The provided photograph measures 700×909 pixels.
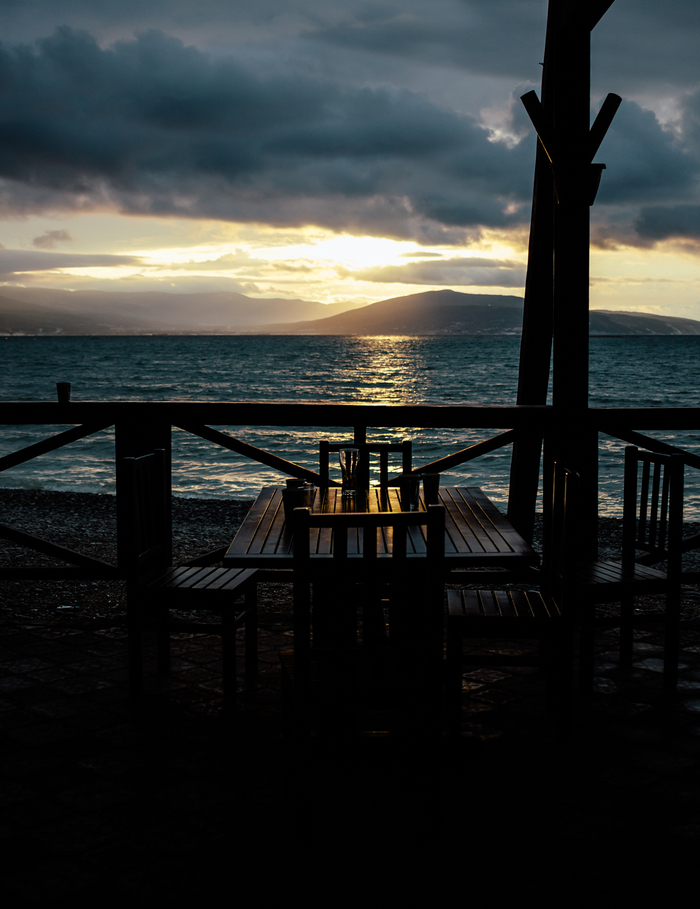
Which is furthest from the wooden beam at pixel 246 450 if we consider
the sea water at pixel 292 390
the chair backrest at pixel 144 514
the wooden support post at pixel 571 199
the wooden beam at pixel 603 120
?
the sea water at pixel 292 390

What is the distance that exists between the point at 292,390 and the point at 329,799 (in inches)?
1197

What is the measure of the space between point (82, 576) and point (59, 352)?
2244 inches

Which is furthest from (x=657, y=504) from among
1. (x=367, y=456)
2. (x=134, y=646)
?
(x=134, y=646)

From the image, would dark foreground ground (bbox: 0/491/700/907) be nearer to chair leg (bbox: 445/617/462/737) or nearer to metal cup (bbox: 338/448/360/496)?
chair leg (bbox: 445/617/462/737)

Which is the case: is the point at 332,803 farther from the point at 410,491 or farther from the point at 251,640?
the point at 410,491

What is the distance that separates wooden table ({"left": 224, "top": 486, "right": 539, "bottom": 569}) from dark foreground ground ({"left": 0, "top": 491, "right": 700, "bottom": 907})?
21.0 inches

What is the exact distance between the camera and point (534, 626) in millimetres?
2291

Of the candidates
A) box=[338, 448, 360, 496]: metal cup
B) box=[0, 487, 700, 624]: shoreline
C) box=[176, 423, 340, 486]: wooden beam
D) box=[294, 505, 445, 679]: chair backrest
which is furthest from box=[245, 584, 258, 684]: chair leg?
box=[294, 505, 445, 679]: chair backrest

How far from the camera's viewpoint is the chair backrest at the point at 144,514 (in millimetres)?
2596

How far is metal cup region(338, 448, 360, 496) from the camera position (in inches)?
110

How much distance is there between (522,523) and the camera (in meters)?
3.81

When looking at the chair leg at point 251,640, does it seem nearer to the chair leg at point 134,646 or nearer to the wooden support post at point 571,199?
the chair leg at point 134,646

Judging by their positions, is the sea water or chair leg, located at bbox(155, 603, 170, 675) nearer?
Result: chair leg, located at bbox(155, 603, 170, 675)

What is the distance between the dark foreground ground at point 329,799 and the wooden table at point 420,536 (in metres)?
0.53
